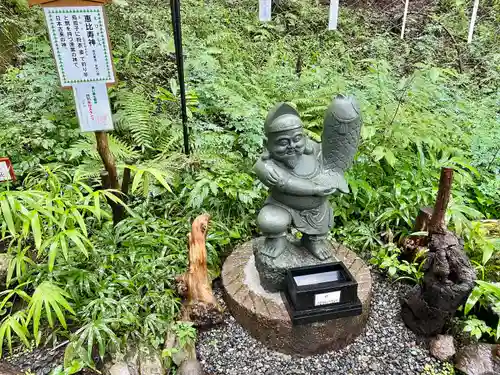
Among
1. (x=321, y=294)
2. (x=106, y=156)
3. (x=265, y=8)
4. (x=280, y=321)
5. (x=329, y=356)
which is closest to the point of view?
(x=321, y=294)

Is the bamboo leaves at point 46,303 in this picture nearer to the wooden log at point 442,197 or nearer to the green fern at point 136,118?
the green fern at point 136,118

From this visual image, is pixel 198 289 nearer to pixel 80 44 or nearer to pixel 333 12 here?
pixel 80 44

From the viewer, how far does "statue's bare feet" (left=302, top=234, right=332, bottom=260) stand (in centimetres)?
283

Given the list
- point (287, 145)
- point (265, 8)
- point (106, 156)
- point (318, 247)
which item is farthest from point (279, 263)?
point (265, 8)

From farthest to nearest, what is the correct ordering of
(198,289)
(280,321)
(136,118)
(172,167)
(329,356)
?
(136,118) < (172,167) < (198,289) < (329,356) < (280,321)

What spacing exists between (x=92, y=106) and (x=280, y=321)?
2.00 meters

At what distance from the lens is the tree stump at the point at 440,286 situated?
2.45 meters

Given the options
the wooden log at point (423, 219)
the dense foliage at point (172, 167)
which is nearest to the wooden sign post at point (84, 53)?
the dense foliage at point (172, 167)

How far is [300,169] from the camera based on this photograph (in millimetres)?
2551

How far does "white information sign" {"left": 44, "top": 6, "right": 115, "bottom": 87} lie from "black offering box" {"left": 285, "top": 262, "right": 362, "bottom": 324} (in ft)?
6.36

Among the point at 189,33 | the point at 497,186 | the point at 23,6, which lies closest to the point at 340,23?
Result: the point at 189,33

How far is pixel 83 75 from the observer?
273 centimetres

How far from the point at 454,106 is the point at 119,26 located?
198 inches

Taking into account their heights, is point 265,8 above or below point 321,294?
above
